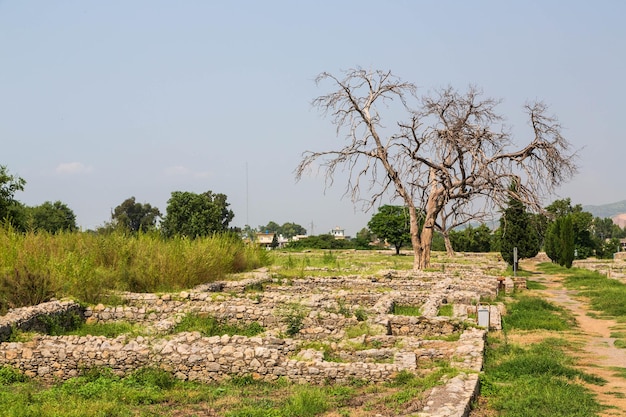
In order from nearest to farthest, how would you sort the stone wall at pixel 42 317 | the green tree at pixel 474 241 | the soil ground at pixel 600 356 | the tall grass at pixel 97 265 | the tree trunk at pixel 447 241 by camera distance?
the soil ground at pixel 600 356, the stone wall at pixel 42 317, the tall grass at pixel 97 265, the tree trunk at pixel 447 241, the green tree at pixel 474 241

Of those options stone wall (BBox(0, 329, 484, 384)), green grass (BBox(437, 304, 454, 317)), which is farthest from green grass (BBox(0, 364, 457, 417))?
green grass (BBox(437, 304, 454, 317))

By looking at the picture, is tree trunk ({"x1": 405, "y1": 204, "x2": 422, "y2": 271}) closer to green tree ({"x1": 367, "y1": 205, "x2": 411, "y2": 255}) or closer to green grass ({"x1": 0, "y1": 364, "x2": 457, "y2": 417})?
green grass ({"x1": 0, "y1": 364, "x2": 457, "y2": 417})

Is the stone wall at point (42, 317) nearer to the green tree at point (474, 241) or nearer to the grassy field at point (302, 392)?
the grassy field at point (302, 392)

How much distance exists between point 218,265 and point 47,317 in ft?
32.0

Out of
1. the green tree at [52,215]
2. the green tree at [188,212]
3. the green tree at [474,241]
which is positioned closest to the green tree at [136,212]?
the green tree at [52,215]

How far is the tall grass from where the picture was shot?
14859mm

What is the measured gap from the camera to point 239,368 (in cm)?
1017

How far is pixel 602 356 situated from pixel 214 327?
27.1ft

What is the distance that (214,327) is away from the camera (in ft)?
46.7

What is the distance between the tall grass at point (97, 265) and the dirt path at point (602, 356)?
37.1 ft

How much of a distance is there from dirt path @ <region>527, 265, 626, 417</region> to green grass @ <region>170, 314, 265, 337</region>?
6.74 meters

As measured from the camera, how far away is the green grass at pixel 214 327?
13.6 meters

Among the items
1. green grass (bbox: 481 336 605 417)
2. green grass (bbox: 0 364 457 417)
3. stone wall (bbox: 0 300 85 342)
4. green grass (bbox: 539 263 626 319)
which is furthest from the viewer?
green grass (bbox: 539 263 626 319)

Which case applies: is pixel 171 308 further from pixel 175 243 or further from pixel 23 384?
pixel 175 243
